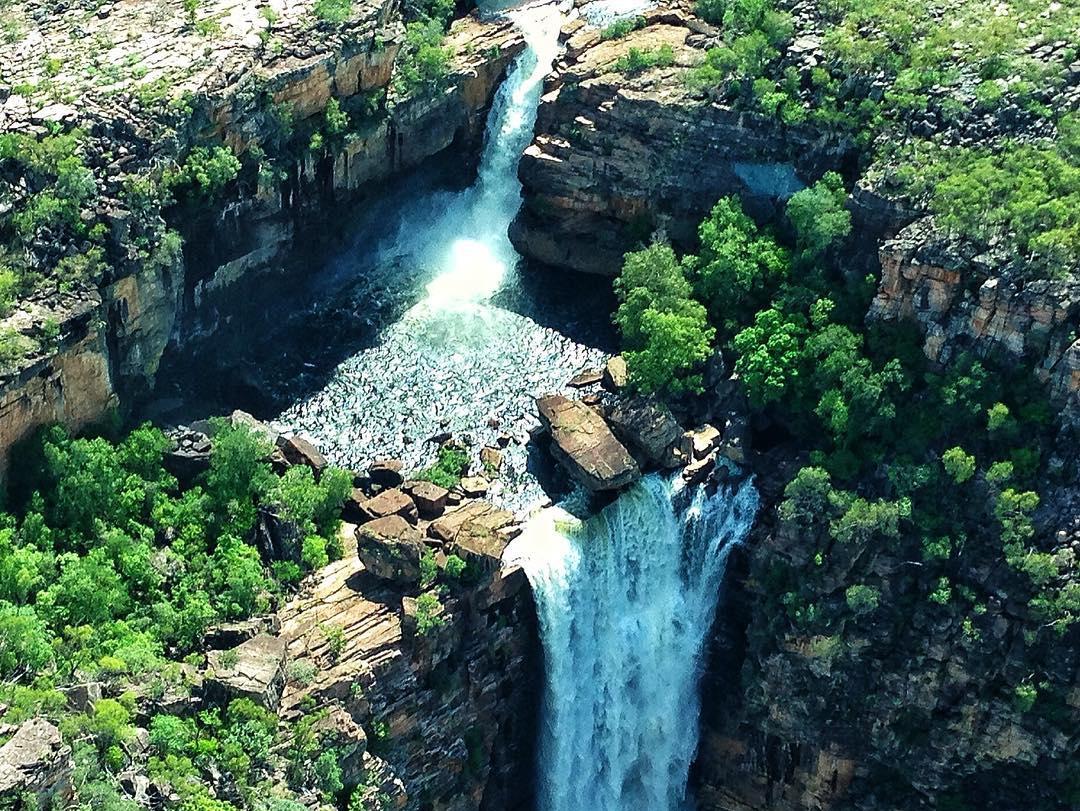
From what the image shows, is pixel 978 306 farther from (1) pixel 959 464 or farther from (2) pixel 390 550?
(2) pixel 390 550

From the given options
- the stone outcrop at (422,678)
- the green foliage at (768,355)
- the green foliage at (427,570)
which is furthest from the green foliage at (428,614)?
the green foliage at (768,355)

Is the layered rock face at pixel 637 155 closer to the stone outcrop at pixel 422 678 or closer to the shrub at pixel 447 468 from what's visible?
the shrub at pixel 447 468

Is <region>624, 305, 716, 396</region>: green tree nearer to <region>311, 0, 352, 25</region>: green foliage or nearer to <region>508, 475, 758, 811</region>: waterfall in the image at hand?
<region>508, 475, 758, 811</region>: waterfall

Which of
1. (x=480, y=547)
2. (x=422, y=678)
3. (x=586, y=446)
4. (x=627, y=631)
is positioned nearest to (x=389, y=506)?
(x=480, y=547)

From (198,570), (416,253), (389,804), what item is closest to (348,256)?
(416,253)

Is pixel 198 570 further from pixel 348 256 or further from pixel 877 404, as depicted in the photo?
pixel 877 404

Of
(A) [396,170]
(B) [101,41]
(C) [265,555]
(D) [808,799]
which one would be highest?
(B) [101,41]
